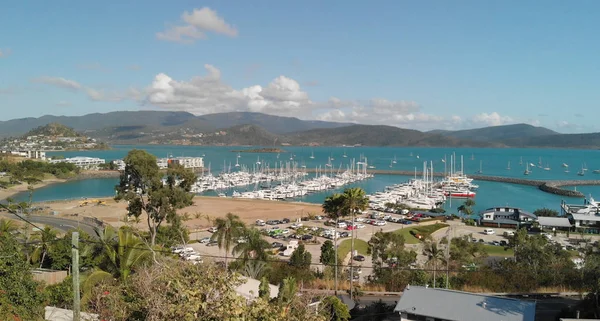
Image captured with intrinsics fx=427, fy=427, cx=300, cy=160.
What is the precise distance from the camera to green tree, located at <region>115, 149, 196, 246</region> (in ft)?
54.0

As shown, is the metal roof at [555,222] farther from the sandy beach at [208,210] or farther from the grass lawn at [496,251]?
the sandy beach at [208,210]

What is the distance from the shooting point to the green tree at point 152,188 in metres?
16.5

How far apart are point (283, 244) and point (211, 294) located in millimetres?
23440

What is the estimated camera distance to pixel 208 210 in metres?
40.1

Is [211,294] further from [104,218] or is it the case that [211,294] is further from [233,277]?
[104,218]

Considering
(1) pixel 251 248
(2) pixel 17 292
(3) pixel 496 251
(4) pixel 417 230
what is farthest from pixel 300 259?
(4) pixel 417 230

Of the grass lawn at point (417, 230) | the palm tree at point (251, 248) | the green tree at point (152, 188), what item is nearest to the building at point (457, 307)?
the palm tree at point (251, 248)

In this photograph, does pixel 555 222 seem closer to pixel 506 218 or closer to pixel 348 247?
pixel 506 218

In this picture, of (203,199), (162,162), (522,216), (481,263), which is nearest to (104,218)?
(203,199)

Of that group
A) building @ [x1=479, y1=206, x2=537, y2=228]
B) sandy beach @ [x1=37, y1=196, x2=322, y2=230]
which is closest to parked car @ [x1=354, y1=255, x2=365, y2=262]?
sandy beach @ [x1=37, y1=196, x2=322, y2=230]

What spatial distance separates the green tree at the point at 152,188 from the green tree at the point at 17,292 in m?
7.99

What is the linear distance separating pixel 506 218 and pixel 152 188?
31.1m

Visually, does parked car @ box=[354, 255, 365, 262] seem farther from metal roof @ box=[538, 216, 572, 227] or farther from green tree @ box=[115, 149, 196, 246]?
metal roof @ box=[538, 216, 572, 227]

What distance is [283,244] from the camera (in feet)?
88.8
